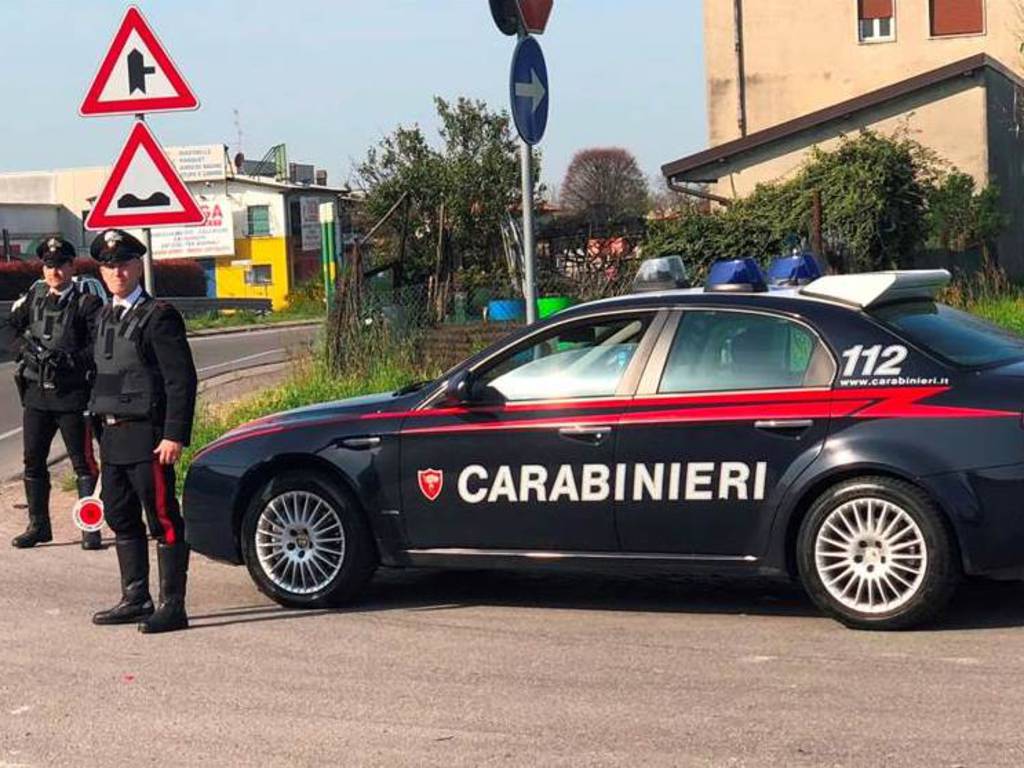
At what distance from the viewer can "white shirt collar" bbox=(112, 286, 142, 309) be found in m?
6.79

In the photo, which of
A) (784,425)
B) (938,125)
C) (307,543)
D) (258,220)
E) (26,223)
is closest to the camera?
(784,425)

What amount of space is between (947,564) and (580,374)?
1.89m

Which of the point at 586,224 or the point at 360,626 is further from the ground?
the point at 586,224

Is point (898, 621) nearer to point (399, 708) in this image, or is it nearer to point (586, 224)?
point (399, 708)

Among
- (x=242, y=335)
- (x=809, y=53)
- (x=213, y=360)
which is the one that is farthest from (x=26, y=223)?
(x=213, y=360)

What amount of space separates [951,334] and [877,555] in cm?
114

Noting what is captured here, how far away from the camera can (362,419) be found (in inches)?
279

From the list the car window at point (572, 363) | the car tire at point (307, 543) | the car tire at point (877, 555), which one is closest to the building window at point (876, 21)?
the car window at point (572, 363)

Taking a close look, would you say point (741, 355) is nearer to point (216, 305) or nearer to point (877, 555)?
point (877, 555)

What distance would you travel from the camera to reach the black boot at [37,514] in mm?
9117

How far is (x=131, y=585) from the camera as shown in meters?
6.92

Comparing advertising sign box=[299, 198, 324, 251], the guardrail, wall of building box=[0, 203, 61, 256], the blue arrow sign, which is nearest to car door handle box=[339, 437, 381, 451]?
the blue arrow sign

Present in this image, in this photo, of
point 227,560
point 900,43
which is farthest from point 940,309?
→ point 900,43

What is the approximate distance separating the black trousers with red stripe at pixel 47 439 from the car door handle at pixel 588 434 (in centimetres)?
387
